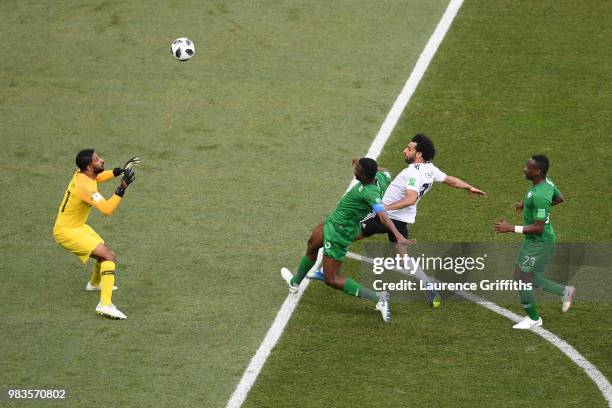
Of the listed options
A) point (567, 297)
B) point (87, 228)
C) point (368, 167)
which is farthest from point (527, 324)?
point (87, 228)

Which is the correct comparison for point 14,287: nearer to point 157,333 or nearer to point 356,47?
point 157,333

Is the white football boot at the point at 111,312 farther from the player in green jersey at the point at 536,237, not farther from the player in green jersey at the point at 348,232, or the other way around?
the player in green jersey at the point at 536,237

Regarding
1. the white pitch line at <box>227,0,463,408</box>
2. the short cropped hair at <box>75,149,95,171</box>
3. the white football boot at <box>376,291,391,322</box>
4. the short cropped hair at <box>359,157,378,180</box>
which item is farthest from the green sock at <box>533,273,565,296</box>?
the short cropped hair at <box>75,149,95,171</box>

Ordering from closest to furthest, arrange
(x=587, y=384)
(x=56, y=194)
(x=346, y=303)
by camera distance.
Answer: (x=587, y=384)
(x=346, y=303)
(x=56, y=194)

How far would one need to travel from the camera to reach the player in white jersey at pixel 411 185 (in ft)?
47.9

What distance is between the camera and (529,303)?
1398 cm

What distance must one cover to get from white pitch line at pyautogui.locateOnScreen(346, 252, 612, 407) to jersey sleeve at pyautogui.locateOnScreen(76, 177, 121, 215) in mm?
3875

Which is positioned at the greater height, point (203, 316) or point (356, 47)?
point (356, 47)

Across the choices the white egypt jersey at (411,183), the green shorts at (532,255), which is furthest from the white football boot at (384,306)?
the green shorts at (532,255)

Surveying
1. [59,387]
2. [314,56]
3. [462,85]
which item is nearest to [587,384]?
[59,387]

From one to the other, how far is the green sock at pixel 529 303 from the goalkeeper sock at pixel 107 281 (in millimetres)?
5223

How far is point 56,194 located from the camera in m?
17.9

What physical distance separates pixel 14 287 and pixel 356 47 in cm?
912

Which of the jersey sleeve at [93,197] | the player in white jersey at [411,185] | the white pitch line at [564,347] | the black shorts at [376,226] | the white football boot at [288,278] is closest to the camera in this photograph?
the white pitch line at [564,347]
